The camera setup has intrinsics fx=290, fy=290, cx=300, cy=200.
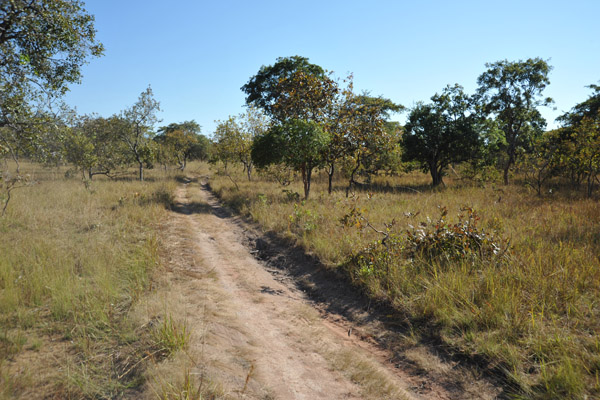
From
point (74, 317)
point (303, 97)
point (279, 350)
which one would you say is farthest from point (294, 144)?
point (74, 317)

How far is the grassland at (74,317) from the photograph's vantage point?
2.74m

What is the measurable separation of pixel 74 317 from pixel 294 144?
994cm

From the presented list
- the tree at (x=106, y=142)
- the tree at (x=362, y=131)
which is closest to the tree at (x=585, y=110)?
the tree at (x=362, y=131)

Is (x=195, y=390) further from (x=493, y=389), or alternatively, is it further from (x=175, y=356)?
(x=493, y=389)

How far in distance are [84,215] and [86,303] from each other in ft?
22.4

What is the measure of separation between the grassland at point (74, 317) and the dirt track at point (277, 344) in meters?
0.60

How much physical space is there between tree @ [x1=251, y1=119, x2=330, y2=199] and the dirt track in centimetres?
707

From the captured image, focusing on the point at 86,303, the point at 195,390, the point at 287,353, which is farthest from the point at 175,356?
the point at 86,303

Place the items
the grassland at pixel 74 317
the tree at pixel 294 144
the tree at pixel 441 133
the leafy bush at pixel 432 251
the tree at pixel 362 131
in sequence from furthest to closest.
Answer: the tree at pixel 441 133
the tree at pixel 362 131
the tree at pixel 294 144
the leafy bush at pixel 432 251
the grassland at pixel 74 317

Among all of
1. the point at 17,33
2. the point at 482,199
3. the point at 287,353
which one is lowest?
the point at 287,353

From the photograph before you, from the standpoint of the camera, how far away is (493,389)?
2.97 meters

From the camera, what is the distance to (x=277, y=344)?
372cm

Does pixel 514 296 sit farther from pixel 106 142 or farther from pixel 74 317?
pixel 106 142

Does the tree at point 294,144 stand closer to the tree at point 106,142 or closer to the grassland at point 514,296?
the grassland at point 514,296
